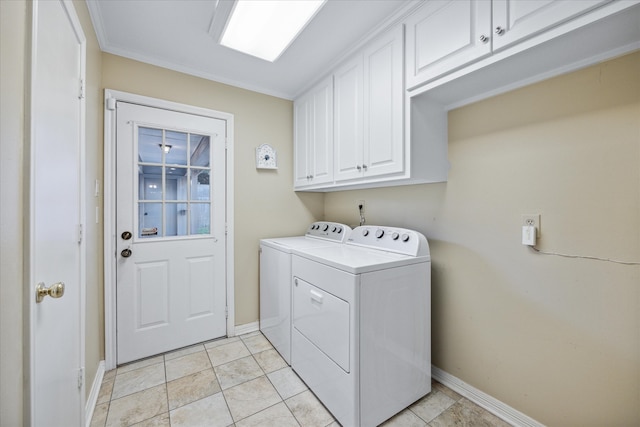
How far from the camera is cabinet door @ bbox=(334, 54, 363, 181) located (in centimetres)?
194

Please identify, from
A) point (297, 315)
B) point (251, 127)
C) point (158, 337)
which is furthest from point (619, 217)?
point (158, 337)

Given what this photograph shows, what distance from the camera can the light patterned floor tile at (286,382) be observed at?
177cm

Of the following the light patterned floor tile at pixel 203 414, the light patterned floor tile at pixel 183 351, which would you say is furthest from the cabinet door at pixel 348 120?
the light patterned floor tile at pixel 183 351

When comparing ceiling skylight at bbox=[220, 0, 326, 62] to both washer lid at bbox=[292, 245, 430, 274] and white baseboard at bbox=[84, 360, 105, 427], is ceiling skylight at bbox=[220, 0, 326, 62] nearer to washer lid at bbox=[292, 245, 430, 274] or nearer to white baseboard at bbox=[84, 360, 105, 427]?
washer lid at bbox=[292, 245, 430, 274]

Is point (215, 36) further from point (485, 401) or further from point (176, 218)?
point (485, 401)

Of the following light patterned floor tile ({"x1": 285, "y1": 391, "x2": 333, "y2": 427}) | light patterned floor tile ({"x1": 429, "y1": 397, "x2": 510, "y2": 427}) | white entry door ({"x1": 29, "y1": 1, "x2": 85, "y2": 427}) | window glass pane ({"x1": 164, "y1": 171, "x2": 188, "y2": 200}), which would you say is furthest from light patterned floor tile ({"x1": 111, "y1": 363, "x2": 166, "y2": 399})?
light patterned floor tile ({"x1": 429, "y1": 397, "x2": 510, "y2": 427})

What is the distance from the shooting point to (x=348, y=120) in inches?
80.3

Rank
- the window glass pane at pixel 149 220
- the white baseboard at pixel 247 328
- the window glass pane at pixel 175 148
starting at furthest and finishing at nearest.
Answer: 1. the white baseboard at pixel 247 328
2. the window glass pane at pixel 175 148
3. the window glass pane at pixel 149 220

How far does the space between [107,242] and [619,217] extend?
3050mm

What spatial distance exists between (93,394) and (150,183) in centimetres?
147

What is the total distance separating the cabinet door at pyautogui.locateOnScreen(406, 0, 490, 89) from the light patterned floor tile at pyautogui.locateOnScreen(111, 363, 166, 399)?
261cm

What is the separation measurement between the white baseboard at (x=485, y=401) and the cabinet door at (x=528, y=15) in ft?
6.27

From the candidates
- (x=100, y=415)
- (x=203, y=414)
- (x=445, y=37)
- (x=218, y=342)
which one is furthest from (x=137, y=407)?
(x=445, y=37)

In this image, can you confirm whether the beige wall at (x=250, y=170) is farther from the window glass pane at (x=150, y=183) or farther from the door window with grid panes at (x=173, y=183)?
the window glass pane at (x=150, y=183)
